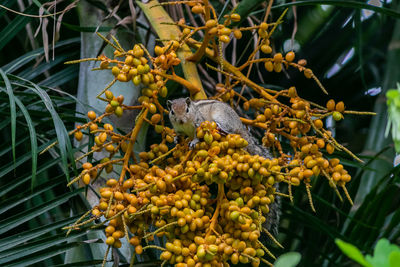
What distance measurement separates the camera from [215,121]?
64.2 inches

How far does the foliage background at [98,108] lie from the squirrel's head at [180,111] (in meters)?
0.11

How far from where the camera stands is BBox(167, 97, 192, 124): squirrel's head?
1636mm

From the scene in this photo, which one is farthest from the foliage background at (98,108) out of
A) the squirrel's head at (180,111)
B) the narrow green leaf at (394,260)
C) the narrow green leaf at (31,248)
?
the narrow green leaf at (394,260)

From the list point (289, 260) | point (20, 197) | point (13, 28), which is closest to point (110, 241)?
point (20, 197)

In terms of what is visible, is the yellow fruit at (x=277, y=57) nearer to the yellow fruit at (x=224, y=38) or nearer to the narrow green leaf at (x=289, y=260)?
the yellow fruit at (x=224, y=38)

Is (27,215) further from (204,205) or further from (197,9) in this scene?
(197,9)

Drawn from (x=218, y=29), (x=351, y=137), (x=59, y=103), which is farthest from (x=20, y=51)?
(x=351, y=137)

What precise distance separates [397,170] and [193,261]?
759mm

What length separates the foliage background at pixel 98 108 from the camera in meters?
1.39

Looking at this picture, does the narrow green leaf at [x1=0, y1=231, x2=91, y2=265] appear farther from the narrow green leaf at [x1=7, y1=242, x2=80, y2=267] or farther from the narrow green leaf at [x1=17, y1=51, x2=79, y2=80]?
the narrow green leaf at [x1=17, y1=51, x2=79, y2=80]

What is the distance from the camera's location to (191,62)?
1.39 m

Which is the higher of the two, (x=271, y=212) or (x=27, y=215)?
(x=27, y=215)

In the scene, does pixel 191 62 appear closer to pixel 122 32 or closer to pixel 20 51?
pixel 122 32

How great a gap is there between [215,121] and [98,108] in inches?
14.6
